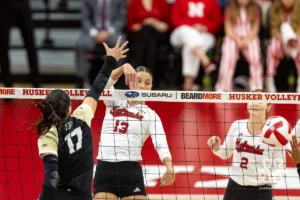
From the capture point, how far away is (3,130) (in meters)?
10.8

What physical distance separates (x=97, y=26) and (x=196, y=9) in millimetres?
1689

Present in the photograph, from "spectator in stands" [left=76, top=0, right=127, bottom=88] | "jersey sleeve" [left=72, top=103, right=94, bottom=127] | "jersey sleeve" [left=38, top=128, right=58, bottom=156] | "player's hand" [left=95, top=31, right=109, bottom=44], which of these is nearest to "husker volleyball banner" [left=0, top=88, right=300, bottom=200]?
"jersey sleeve" [left=72, top=103, right=94, bottom=127]

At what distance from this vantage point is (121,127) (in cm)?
725

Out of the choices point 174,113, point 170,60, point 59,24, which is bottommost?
point 174,113

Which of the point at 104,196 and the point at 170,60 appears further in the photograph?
the point at 170,60

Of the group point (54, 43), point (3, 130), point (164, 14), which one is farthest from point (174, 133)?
point (54, 43)

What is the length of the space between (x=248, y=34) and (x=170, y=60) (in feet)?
4.77

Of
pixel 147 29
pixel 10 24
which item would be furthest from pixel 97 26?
pixel 10 24

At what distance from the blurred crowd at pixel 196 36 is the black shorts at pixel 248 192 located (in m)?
5.64

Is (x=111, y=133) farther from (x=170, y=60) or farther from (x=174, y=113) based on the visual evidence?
(x=170, y=60)

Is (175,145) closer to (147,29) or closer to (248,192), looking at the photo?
(248,192)

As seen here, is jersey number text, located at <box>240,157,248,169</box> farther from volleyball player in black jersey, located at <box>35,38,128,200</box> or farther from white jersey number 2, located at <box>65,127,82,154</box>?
white jersey number 2, located at <box>65,127,82,154</box>

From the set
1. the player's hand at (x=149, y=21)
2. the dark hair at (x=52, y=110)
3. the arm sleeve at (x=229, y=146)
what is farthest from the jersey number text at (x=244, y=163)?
the player's hand at (x=149, y=21)

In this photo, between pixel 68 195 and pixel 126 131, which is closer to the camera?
pixel 68 195
